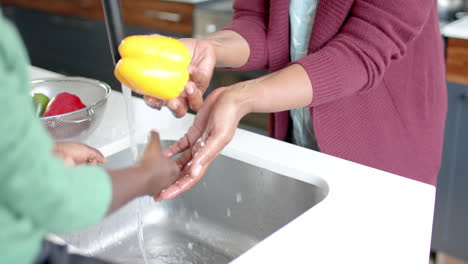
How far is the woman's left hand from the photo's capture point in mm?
815

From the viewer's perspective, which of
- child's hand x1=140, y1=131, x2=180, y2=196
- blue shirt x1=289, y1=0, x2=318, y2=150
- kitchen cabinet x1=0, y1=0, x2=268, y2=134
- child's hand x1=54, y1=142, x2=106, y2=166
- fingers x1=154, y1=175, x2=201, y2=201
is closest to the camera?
child's hand x1=140, y1=131, x2=180, y2=196

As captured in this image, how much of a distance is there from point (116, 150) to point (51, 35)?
8.45 feet

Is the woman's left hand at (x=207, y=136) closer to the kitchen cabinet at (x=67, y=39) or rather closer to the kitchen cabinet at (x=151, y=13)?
the kitchen cabinet at (x=151, y=13)

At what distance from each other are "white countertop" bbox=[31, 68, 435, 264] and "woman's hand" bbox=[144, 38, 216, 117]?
0.46 ft

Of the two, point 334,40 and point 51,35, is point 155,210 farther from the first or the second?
point 51,35

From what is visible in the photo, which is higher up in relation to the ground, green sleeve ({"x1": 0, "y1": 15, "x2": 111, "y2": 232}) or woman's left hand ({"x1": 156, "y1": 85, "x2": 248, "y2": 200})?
green sleeve ({"x1": 0, "y1": 15, "x2": 111, "y2": 232})

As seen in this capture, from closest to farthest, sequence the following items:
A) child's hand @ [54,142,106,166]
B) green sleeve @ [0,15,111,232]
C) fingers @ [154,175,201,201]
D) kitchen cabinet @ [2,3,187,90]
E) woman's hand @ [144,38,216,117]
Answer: green sleeve @ [0,15,111,232]
child's hand @ [54,142,106,166]
fingers @ [154,175,201,201]
woman's hand @ [144,38,216,117]
kitchen cabinet @ [2,3,187,90]

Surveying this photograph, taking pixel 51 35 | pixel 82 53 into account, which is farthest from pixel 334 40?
pixel 51 35

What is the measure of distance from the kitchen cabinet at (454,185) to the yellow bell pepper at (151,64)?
1217 millimetres

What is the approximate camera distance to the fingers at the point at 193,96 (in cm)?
90

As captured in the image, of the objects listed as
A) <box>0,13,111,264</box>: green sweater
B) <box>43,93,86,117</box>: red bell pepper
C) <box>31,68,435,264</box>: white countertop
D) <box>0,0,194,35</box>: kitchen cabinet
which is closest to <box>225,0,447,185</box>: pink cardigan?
<box>31,68,435,264</box>: white countertop

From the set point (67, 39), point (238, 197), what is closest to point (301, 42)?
point (238, 197)

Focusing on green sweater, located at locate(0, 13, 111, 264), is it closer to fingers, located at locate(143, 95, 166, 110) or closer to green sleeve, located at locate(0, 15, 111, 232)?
green sleeve, located at locate(0, 15, 111, 232)

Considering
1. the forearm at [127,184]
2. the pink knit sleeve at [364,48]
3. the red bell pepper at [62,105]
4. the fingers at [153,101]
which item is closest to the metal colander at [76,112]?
the red bell pepper at [62,105]
